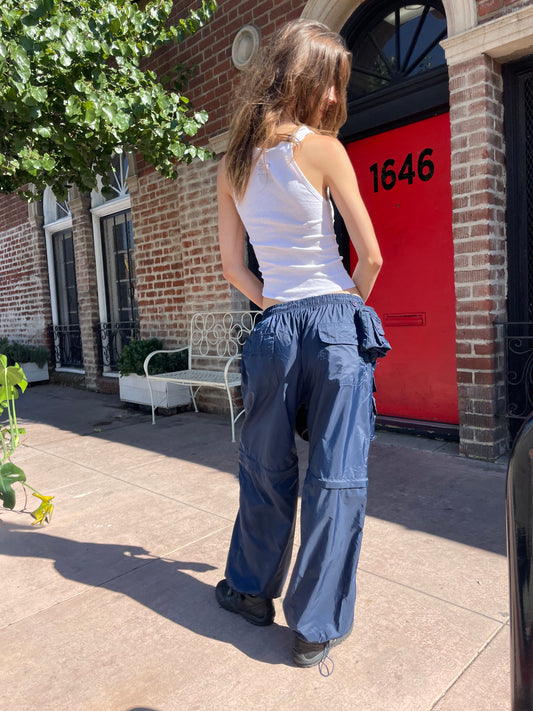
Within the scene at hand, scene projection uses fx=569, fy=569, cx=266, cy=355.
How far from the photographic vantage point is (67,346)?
9.20 meters

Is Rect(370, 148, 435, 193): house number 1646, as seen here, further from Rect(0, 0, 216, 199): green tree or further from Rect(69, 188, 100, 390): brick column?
Rect(69, 188, 100, 390): brick column

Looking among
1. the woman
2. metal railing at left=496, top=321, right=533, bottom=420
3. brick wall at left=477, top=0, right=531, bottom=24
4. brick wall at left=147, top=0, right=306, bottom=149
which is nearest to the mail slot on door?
metal railing at left=496, top=321, right=533, bottom=420

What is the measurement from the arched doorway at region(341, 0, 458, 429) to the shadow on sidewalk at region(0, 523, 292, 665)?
2.53m

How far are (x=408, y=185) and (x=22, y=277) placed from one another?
298 inches

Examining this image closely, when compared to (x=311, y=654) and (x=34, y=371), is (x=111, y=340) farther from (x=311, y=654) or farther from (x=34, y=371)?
(x=311, y=654)

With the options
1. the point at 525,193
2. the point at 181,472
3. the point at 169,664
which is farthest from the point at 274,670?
the point at 525,193

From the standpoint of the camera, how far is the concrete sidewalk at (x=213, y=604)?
1.71 meters

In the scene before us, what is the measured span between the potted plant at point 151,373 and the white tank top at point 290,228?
419cm

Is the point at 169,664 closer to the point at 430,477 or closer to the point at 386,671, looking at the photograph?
the point at 386,671

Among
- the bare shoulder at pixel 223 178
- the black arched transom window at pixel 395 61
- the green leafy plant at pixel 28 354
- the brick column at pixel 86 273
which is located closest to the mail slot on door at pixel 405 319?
the black arched transom window at pixel 395 61

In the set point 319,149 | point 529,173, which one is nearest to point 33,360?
point 529,173

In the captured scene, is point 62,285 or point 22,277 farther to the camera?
point 22,277

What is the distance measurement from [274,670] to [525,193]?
10.7ft

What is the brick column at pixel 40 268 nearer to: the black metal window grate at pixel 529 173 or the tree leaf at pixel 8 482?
the tree leaf at pixel 8 482
